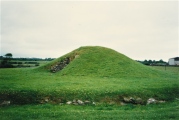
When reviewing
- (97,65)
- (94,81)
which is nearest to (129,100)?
(94,81)

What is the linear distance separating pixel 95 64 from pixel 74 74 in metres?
7.79

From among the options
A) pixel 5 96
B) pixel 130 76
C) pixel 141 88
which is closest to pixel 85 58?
pixel 130 76

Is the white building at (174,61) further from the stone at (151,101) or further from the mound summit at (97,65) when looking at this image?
the stone at (151,101)

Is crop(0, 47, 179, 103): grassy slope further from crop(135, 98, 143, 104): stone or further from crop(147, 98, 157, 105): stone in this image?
crop(135, 98, 143, 104): stone

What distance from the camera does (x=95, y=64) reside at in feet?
173

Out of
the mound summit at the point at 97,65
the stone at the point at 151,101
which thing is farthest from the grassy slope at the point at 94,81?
the stone at the point at 151,101

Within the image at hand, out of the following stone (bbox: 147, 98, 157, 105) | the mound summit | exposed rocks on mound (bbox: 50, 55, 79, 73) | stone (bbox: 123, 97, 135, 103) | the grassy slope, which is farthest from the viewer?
exposed rocks on mound (bbox: 50, 55, 79, 73)

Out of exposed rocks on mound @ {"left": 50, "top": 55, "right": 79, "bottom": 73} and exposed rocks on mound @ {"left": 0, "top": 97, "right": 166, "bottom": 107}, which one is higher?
exposed rocks on mound @ {"left": 50, "top": 55, "right": 79, "bottom": 73}

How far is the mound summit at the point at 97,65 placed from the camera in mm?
47625

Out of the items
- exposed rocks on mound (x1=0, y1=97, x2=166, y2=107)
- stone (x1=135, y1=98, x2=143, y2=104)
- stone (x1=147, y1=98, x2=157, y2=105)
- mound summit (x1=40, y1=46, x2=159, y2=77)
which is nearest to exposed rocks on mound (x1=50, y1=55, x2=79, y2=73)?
mound summit (x1=40, y1=46, x2=159, y2=77)

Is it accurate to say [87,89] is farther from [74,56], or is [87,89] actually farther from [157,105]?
[74,56]

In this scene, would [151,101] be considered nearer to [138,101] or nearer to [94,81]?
[138,101]

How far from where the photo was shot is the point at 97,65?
5206 cm

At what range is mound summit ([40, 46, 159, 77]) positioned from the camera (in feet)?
156
